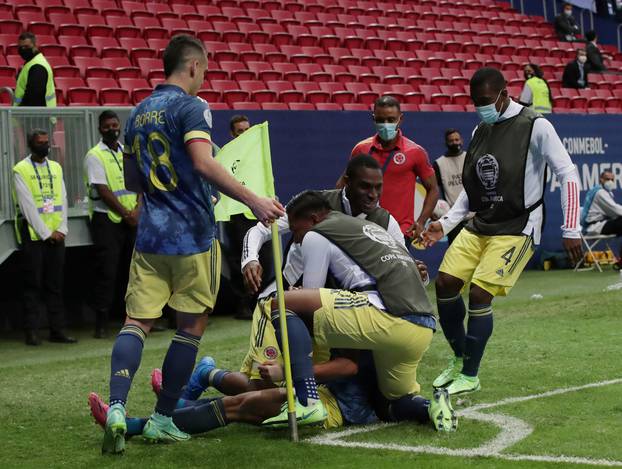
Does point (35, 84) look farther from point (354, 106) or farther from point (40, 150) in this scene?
point (354, 106)

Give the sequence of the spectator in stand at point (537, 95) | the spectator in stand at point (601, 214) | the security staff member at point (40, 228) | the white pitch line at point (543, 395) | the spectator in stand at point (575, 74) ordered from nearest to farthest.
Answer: the white pitch line at point (543, 395) < the security staff member at point (40, 228) < the spectator in stand at point (601, 214) < the spectator in stand at point (537, 95) < the spectator in stand at point (575, 74)

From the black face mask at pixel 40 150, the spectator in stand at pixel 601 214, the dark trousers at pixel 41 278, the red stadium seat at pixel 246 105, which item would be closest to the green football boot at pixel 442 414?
the dark trousers at pixel 41 278

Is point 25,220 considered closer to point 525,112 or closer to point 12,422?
point 12,422

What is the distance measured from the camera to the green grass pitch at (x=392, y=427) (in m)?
5.21

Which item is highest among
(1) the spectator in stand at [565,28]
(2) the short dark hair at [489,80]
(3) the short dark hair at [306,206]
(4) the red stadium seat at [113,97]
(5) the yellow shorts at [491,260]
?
(1) the spectator in stand at [565,28]

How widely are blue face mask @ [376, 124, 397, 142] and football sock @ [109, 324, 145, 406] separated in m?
3.74

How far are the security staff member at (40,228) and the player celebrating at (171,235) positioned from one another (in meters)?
5.05

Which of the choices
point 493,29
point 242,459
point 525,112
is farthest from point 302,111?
point 493,29

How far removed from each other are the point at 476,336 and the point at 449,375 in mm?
411

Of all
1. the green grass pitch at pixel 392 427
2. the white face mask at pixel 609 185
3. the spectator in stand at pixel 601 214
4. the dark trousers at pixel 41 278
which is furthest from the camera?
the white face mask at pixel 609 185

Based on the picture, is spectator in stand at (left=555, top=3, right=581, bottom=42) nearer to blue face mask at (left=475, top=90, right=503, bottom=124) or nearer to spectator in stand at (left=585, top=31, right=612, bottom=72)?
spectator in stand at (left=585, top=31, right=612, bottom=72)

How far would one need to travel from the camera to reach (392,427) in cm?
587

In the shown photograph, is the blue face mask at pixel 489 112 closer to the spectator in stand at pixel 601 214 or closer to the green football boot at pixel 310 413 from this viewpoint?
the green football boot at pixel 310 413

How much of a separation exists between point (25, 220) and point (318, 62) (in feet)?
28.5
